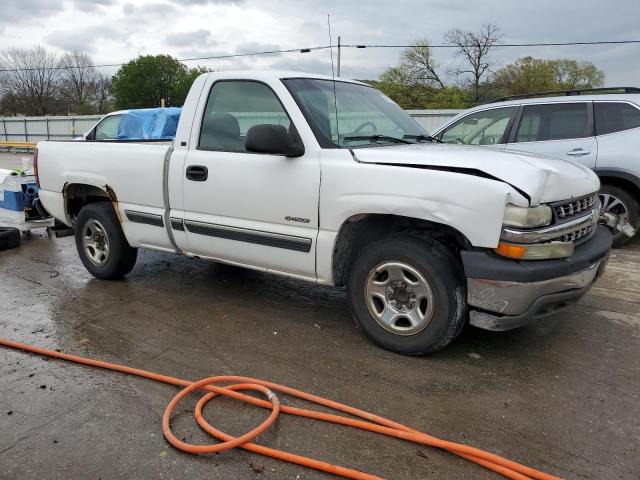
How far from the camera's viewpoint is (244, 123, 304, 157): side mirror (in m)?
3.49

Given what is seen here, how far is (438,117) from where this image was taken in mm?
21641

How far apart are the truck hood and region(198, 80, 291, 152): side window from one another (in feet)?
3.04

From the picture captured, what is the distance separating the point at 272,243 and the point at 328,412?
57.0 inches

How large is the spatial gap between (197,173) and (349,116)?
4.32ft

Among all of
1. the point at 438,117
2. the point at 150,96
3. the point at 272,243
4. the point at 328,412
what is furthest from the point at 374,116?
the point at 150,96

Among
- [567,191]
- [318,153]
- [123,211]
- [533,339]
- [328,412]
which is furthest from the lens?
[123,211]

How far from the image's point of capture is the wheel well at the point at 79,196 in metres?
5.21

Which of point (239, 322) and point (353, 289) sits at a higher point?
point (353, 289)

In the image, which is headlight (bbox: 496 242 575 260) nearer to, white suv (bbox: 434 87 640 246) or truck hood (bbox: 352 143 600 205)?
truck hood (bbox: 352 143 600 205)

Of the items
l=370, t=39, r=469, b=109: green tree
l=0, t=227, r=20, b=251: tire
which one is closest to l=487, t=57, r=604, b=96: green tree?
l=370, t=39, r=469, b=109: green tree

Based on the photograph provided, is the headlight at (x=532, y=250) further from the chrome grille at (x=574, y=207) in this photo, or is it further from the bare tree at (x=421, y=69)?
the bare tree at (x=421, y=69)

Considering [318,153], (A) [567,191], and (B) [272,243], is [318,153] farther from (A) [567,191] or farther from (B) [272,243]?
(A) [567,191]

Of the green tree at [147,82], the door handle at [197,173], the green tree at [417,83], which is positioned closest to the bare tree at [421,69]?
the green tree at [417,83]

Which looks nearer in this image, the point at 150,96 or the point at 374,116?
the point at 374,116
